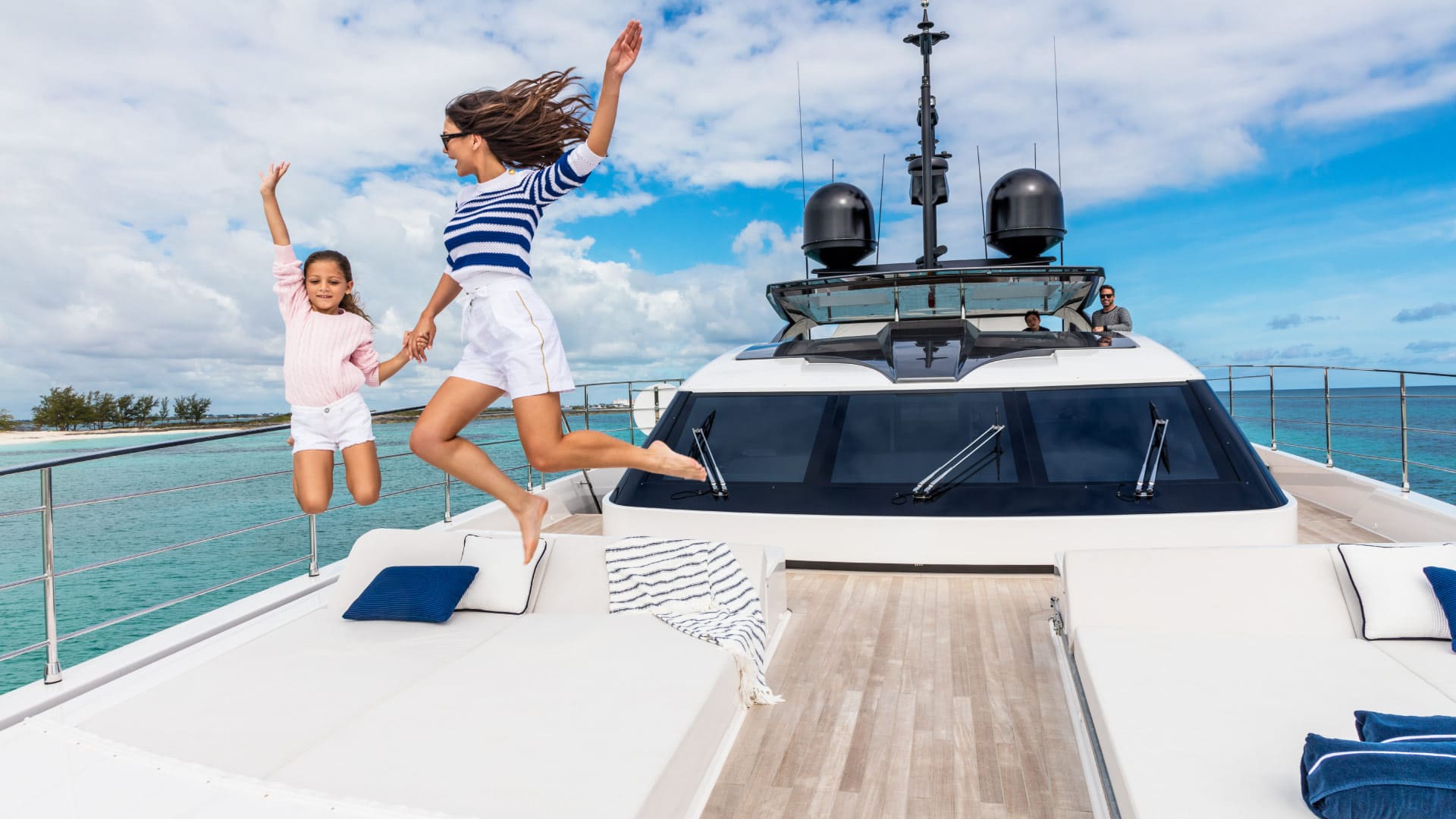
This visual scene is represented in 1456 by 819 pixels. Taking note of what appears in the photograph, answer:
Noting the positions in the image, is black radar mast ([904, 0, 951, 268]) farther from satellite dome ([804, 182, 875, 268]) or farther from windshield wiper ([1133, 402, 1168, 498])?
windshield wiper ([1133, 402, 1168, 498])

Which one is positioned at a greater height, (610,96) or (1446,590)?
(610,96)

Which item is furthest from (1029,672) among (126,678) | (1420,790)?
(126,678)

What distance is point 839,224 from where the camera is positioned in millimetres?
6805

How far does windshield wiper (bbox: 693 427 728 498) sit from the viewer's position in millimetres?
4754

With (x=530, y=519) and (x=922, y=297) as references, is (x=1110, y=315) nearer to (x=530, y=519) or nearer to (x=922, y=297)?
(x=922, y=297)

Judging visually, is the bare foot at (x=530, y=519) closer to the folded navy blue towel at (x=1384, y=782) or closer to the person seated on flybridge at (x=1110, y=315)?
the folded navy blue towel at (x=1384, y=782)

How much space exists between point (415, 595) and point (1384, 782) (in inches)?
119

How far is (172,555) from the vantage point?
27.0 m

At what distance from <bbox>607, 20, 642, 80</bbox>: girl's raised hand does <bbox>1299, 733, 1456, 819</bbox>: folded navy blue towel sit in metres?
1.92

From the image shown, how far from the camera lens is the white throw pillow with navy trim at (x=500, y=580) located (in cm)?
358

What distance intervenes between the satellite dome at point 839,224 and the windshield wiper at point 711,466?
7.95 feet

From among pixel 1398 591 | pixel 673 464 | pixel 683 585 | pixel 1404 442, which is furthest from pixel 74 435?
pixel 1404 442

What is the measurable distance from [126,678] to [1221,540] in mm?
4574

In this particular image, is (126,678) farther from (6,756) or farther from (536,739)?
(536,739)
